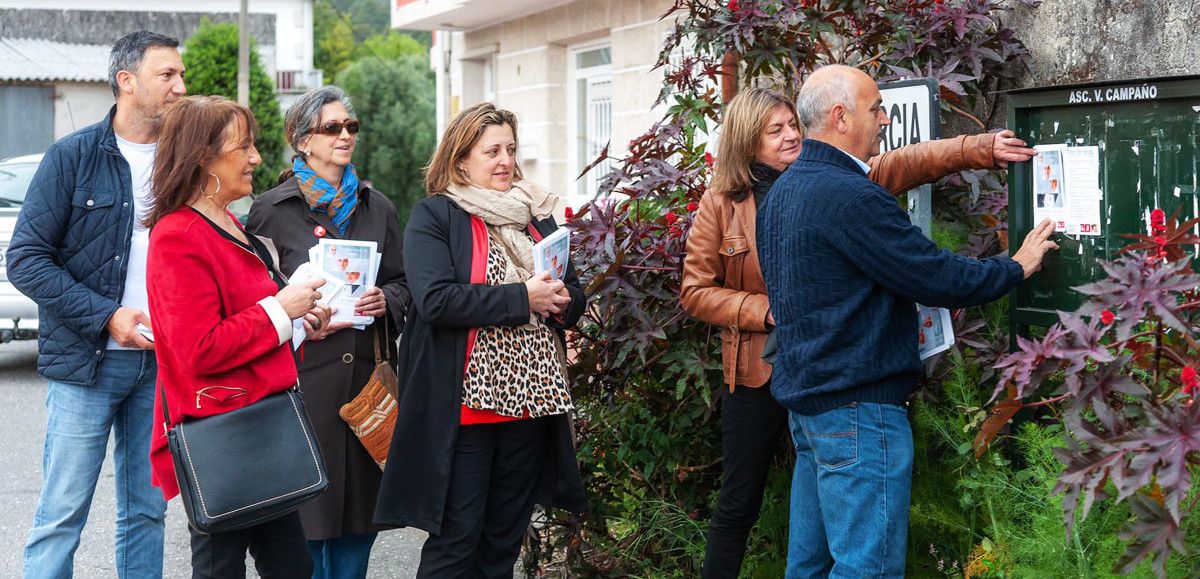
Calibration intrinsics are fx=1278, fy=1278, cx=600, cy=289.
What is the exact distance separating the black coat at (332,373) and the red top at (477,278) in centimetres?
59

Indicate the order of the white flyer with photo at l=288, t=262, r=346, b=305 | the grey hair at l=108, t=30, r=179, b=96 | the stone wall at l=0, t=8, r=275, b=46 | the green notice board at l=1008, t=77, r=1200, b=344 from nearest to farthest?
the green notice board at l=1008, t=77, r=1200, b=344 → the white flyer with photo at l=288, t=262, r=346, b=305 → the grey hair at l=108, t=30, r=179, b=96 → the stone wall at l=0, t=8, r=275, b=46

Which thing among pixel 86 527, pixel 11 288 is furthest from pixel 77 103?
pixel 86 527

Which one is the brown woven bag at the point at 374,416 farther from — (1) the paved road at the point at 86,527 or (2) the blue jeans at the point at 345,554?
(1) the paved road at the point at 86,527

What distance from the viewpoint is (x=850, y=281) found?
10.8 feet

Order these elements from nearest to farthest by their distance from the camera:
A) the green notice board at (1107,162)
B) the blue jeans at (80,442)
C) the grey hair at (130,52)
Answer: the green notice board at (1107,162) → the blue jeans at (80,442) → the grey hair at (130,52)

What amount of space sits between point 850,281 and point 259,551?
181 centimetres

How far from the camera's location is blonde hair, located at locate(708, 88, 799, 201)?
405cm

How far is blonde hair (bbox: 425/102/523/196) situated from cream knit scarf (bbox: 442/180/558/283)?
0.04 m

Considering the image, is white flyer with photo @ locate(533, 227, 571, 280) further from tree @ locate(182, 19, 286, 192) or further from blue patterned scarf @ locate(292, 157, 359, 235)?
tree @ locate(182, 19, 286, 192)

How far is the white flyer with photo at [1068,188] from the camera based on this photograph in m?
3.46

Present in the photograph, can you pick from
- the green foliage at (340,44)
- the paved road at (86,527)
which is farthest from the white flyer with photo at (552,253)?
the green foliage at (340,44)

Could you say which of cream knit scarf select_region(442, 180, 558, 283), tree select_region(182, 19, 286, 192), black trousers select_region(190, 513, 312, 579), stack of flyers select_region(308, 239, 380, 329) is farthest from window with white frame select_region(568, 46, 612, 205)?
tree select_region(182, 19, 286, 192)

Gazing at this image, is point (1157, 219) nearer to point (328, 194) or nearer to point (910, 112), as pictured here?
point (910, 112)

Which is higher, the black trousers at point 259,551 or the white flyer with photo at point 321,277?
the white flyer with photo at point 321,277
